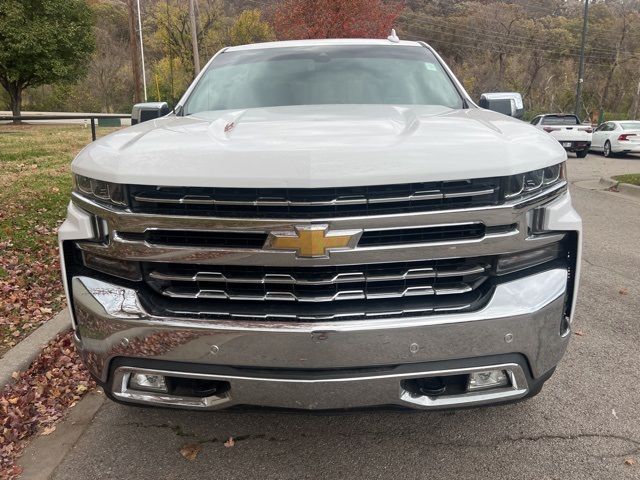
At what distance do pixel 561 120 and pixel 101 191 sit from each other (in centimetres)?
2099

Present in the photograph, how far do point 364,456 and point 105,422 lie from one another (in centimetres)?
141

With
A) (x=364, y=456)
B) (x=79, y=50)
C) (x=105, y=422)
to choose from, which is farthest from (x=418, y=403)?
(x=79, y=50)

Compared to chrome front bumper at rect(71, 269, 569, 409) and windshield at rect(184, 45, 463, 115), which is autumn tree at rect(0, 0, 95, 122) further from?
chrome front bumper at rect(71, 269, 569, 409)

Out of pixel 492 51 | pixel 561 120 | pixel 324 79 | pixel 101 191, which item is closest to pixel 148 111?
pixel 324 79

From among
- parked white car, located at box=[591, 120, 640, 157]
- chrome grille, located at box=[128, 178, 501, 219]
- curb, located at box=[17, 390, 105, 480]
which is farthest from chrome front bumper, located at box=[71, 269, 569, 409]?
parked white car, located at box=[591, 120, 640, 157]

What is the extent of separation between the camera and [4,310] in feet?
14.1

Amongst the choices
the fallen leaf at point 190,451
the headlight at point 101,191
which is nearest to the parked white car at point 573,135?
the fallen leaf at point 190,451

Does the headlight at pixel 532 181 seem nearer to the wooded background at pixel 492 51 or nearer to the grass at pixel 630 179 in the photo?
the grass at pixel 630 179

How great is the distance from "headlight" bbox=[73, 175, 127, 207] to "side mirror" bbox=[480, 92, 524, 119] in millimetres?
2522

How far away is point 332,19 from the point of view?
21.5 m

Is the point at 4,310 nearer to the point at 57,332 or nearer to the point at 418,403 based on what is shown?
the point at 57,332

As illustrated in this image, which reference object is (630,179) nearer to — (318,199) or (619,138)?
(619,138)

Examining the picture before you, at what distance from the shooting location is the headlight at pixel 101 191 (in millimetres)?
2115

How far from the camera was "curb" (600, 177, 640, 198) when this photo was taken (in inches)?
418
